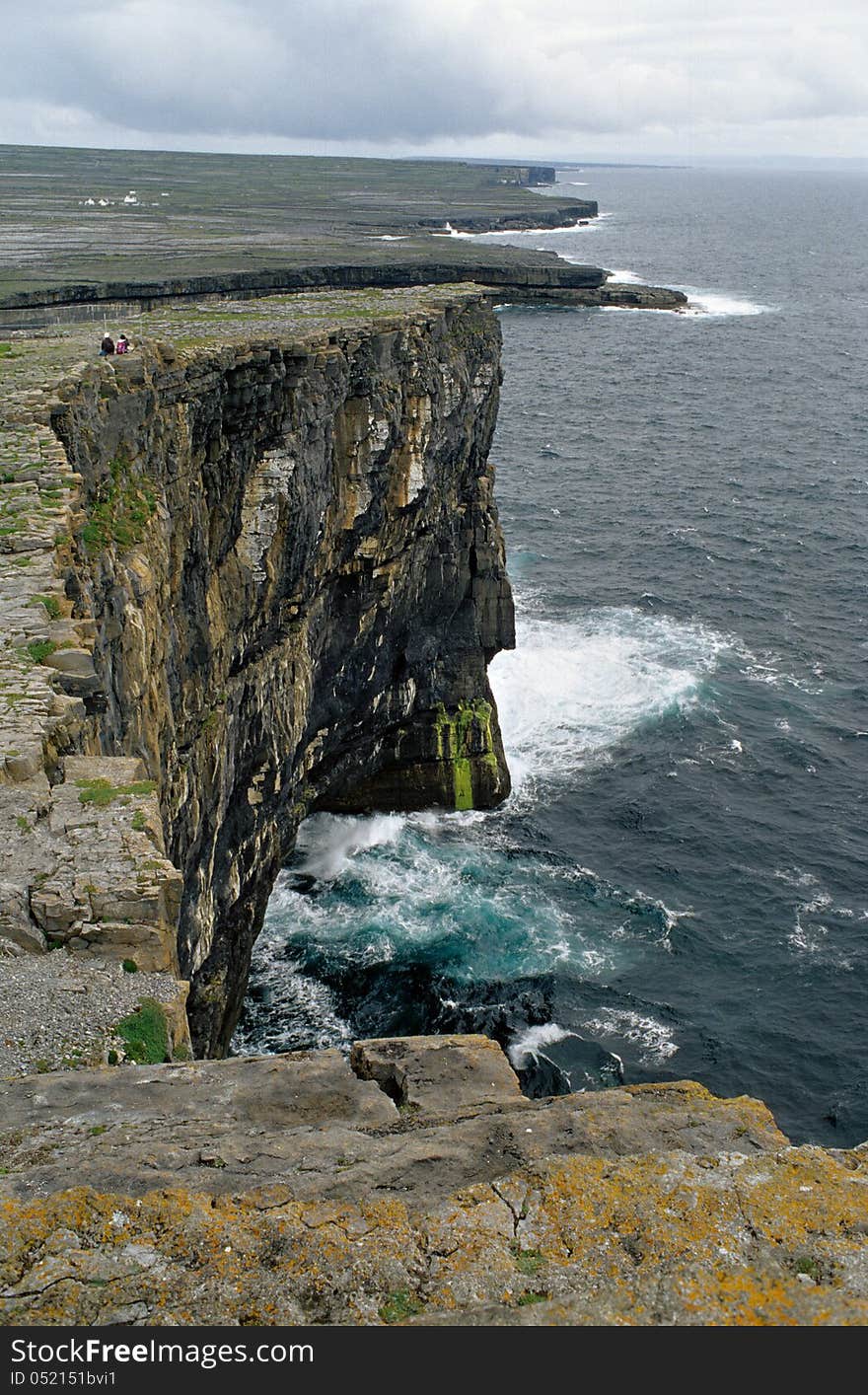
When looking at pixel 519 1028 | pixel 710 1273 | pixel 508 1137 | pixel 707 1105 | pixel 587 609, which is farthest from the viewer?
pixel 587 609

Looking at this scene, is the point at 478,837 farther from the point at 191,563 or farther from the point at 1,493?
the point at 1,493

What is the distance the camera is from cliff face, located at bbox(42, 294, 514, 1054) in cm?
2244

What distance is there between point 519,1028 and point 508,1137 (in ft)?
92.7

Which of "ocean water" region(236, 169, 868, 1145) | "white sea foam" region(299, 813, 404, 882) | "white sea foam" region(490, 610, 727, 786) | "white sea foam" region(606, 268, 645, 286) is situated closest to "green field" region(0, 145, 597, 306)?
"white sea foam" region(606, 268, 645, 286)

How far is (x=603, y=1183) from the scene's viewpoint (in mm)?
8781

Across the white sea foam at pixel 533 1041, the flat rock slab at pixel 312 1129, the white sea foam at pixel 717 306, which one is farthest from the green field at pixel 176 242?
the flat rock slab at pixel 312 1129

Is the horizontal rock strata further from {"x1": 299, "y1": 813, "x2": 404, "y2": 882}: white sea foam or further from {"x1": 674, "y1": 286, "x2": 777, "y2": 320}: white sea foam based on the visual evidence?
{"x1": 674, "y1": 286, "x2": 777, "y2": 320}: white sea foam

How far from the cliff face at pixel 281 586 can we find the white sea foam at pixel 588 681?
5152mm

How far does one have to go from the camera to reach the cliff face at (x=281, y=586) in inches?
883

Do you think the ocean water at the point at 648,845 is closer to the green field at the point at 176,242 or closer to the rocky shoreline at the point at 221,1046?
the rocky shoreline at the point at 221,1046

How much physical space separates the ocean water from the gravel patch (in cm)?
2401

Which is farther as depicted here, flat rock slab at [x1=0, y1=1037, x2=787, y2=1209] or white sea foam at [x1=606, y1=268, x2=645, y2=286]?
white sea foam at [x1=606, y1=268, x2=645, y2=286]

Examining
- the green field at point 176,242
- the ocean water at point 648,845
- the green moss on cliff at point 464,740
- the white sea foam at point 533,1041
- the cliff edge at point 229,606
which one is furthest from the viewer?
the green field at point 176,242
